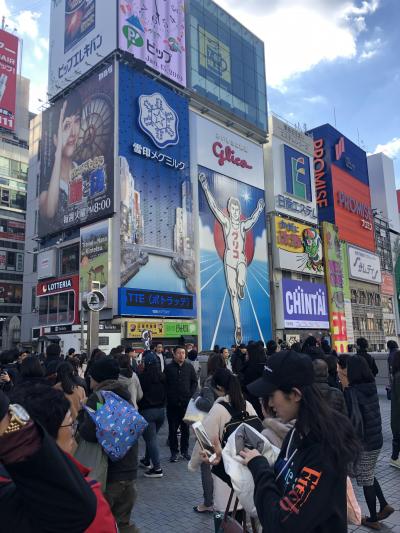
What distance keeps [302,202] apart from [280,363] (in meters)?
42.7

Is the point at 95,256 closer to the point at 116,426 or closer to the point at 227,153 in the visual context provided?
the point at 227,153

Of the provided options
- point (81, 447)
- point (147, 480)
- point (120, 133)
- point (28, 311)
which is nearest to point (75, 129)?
point (120, 133)

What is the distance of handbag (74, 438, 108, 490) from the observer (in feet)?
11.0

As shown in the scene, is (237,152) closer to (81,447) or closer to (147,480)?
(147,480)

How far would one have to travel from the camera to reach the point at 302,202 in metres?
43.2

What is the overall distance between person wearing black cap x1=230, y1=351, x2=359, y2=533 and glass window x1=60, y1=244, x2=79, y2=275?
29902 mm

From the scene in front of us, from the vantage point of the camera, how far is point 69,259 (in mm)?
31734

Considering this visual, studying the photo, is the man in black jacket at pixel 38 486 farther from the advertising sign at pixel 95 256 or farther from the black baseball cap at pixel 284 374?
the advertising sign at pixel 95 256

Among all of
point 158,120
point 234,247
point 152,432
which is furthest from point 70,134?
point 152,432

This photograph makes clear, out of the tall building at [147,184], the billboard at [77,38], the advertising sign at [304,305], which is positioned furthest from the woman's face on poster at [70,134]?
the advertising sign at [304,305]

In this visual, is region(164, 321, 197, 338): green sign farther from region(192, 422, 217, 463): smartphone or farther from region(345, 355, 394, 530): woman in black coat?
region(192, 422, 217, 463): smartphone

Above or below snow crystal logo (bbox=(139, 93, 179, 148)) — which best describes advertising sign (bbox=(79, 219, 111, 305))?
below

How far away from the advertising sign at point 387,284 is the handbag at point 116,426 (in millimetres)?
58426

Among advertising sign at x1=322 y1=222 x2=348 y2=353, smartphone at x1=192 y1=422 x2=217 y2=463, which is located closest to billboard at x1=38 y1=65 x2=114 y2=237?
smartphone at x1=192 y1=422 x2=217 y2=463
